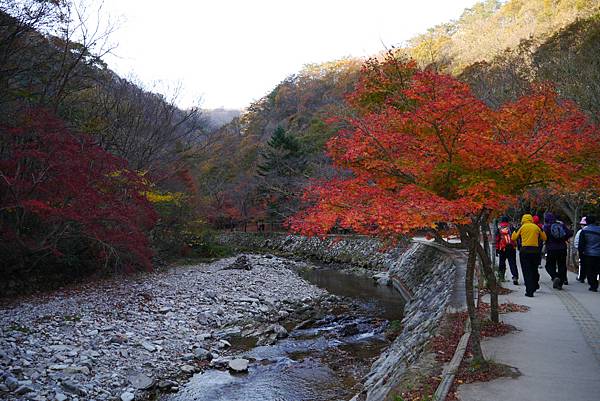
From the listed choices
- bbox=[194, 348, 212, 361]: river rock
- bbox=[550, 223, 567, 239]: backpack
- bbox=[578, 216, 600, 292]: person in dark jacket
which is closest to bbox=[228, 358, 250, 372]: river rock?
bbox=[194, 348, 212, 361]: river rock

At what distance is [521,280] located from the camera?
464 inches

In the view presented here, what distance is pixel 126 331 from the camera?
10.1 metres

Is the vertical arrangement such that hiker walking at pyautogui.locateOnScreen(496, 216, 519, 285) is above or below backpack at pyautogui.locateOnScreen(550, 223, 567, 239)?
below

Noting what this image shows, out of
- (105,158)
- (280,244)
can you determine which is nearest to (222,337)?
(105,158)

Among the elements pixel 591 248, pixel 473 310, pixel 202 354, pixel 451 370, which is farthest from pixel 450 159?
pixel 202 354

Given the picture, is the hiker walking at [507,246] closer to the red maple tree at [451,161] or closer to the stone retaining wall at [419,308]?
the stone retaining wall at [419,308]

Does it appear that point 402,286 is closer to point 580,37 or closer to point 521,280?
point 521,280

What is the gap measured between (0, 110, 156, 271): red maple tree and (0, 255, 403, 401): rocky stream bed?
1713 millimetres

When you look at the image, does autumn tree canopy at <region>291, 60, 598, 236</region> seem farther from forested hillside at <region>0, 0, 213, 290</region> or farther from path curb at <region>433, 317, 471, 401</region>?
forested hillside at <region>0, 0, 213, 290</region>

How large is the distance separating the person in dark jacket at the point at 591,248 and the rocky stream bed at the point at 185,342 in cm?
502

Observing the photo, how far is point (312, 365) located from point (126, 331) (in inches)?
185

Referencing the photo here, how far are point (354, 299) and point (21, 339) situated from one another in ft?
36.3

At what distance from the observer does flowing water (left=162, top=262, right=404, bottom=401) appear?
7.76 metres

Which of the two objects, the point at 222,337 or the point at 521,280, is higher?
the point at 521,280
